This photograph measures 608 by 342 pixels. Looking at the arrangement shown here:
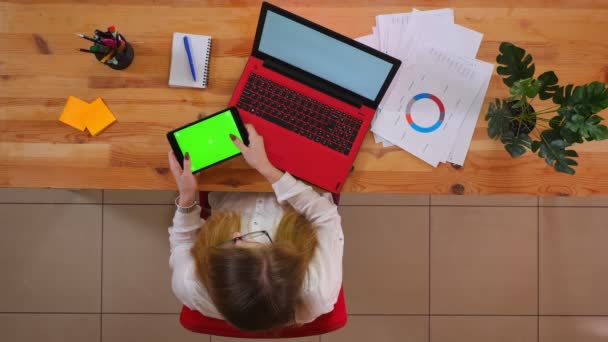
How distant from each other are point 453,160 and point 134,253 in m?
1.35

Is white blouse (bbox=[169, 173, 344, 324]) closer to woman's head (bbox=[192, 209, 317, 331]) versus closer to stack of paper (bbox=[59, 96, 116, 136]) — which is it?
woman's head (bbox=[192, 209, 317, 331])

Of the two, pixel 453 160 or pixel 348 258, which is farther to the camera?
pixel 348 258

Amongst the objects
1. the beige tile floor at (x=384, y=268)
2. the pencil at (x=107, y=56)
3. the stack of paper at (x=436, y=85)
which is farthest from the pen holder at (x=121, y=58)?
the beige tile floor at (x=384, y=268)

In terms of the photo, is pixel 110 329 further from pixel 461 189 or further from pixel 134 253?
pixel 461 189

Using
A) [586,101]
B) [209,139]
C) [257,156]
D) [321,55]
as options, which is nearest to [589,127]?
[586,101]

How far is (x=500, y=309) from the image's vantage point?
1864 millimetres

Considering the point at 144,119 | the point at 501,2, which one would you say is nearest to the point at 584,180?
the point at 501,2

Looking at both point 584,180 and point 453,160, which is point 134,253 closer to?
point 453,160

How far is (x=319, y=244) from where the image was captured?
1110mm

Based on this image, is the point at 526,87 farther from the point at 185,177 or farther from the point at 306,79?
the point at 185,177

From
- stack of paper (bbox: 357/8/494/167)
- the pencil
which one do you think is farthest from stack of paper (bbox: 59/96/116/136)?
stack of paper (bbox: 357/8/494/167)

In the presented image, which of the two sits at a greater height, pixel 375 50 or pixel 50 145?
pixel 375 50

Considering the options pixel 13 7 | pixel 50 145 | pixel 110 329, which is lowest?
pixel 110 329

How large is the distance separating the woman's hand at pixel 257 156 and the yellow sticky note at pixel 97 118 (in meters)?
0.34
